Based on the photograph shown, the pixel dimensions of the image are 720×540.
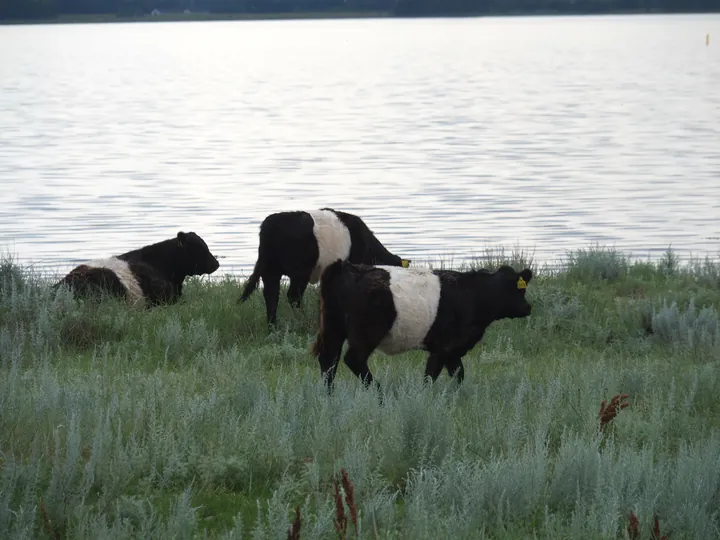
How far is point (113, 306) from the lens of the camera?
502 inches

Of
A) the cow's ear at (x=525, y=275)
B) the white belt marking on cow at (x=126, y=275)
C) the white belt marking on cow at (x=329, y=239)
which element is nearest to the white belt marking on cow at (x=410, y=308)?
the cow's ear at (x=525, y=275)

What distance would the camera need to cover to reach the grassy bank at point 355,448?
6383 mm

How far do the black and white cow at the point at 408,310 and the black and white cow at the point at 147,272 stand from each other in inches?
187

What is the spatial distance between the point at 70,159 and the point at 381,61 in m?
73.1

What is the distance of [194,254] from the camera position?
14383 millimetres

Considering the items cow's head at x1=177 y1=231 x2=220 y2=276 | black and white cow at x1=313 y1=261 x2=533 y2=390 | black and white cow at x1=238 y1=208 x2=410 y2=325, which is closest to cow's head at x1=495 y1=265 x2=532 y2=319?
black and white cow at x1=313 y1=261 x2=533 y2=390

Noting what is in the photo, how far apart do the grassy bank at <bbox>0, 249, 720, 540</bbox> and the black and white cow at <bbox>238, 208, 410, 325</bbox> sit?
3.61 feet

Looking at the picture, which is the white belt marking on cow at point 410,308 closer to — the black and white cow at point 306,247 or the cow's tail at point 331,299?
the cow's tail at point 331,299

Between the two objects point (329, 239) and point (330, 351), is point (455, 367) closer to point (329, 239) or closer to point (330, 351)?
point (330, 351)

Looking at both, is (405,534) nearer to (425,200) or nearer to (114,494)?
(114,494)

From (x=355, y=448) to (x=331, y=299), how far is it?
2.26m

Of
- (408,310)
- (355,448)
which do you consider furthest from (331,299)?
(355,448)

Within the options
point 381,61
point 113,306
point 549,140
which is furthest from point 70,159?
point 381,61

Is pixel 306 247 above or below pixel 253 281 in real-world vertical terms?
above
